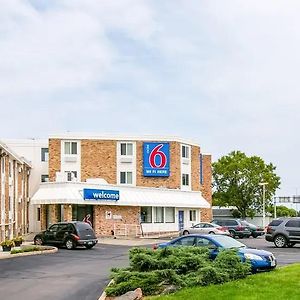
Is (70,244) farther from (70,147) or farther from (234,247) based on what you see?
(70,147)

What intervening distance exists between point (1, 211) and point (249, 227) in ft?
67.4

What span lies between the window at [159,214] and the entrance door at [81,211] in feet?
26.1

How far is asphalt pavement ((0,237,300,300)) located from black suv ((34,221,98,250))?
4197 millimetres

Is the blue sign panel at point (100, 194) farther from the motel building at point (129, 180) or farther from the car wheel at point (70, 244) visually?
the car wheel at point (70, 244)

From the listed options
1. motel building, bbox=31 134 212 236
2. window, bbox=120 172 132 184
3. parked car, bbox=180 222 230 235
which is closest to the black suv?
parked car, bbox=180 222 230 235

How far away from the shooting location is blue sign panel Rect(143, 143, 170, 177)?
6044 cm

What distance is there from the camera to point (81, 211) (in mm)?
52000

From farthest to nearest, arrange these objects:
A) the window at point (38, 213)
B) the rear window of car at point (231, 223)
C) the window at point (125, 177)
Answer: the window at point (125, 177)
the window at point (38, 213)
the rear window of car at point (231, 223)

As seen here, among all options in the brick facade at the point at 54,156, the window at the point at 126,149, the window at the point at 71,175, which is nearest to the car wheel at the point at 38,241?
the window at the point at 71,175

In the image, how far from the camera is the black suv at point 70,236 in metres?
37.7

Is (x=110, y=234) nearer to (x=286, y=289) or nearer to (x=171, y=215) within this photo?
(x=171, y=215)

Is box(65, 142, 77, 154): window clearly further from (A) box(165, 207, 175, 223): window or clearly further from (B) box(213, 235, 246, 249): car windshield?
(B) box(213, 235, 246, 249): car windshield

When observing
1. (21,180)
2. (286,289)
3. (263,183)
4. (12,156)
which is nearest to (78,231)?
(12,156)

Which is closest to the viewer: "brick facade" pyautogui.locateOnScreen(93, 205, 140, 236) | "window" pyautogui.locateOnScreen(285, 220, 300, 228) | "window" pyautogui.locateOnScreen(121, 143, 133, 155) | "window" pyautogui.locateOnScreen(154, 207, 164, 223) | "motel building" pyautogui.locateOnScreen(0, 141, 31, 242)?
"window" pyautogui.locateOnScreen(285, 220, 300, 228)
